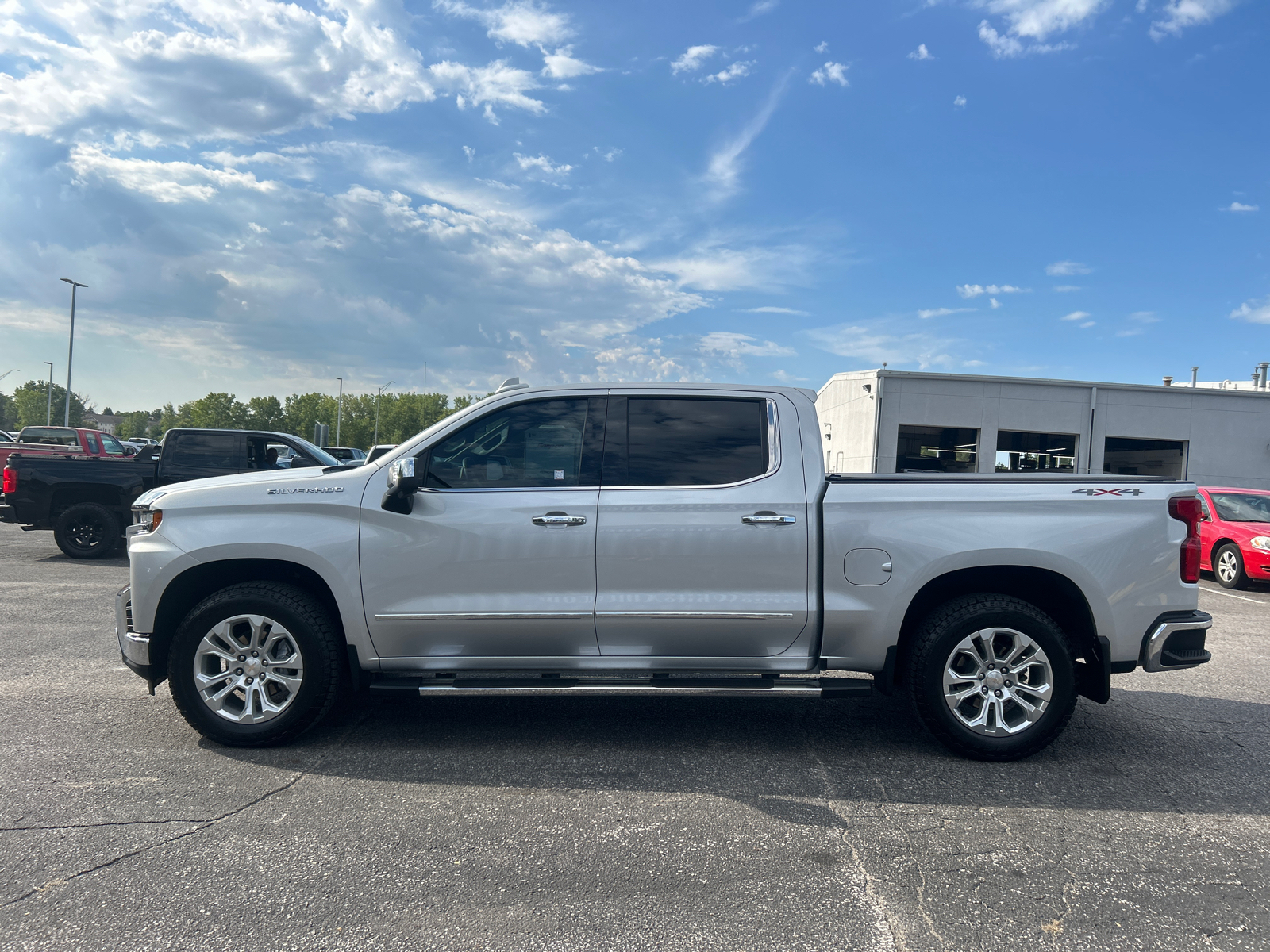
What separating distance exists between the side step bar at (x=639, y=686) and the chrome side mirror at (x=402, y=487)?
906mm

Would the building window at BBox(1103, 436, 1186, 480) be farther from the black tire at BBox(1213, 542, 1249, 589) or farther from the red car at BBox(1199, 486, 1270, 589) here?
the black tire at BBox(1213, 542, 1249, 589)

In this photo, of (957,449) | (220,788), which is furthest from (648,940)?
(957,449)

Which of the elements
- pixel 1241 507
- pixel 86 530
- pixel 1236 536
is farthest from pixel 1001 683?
pixel 86 530

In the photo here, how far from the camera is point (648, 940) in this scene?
8.63ft

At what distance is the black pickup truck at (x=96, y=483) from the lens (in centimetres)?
1120

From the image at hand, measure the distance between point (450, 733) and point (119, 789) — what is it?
1.58m

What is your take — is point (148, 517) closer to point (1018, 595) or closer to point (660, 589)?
point (660, 589)

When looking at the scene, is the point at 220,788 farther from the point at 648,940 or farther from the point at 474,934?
the point at 648,940

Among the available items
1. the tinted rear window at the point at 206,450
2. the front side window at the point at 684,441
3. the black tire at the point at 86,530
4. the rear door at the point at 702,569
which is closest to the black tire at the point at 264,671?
the rear door at the point at 702,569

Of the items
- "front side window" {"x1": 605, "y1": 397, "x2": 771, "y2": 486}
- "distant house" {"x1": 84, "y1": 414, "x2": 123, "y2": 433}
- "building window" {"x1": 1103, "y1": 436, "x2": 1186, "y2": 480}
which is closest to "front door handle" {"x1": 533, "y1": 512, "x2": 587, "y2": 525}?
"front side window" {"x1": 605, "y1": 397, "x2": 771, "y2": 486}

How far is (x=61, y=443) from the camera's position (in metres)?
20.8

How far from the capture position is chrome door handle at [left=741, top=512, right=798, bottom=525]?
4.18 meters

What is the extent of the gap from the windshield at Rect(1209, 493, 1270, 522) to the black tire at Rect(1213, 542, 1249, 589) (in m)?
0.62

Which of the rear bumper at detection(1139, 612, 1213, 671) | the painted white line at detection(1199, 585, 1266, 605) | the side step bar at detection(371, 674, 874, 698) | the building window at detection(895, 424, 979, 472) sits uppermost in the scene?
the building window at detection(895, 424, 979, 472)
